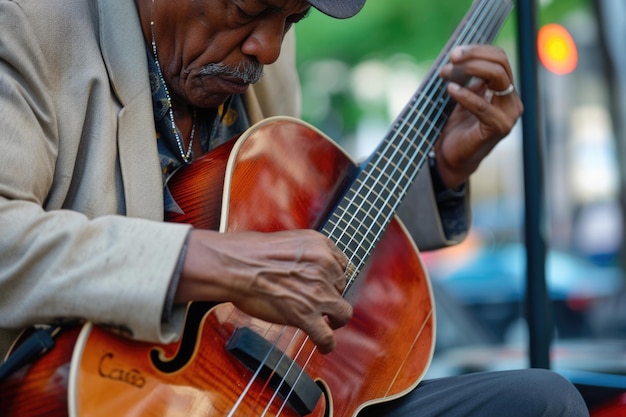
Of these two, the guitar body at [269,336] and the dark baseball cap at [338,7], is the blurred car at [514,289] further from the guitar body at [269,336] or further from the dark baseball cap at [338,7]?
the dark baseball cap at [338,7]

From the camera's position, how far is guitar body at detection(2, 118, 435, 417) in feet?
4.84

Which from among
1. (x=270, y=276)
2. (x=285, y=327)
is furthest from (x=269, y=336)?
(x=270, y=276)

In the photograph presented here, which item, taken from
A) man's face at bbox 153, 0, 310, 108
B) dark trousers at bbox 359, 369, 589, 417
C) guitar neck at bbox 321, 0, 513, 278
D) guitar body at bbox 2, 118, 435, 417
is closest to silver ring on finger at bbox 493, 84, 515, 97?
guitar neck at bbox 321, 0, 513, 278

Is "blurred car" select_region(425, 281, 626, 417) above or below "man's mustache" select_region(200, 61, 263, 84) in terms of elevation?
below

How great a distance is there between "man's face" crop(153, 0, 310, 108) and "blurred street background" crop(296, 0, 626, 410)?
0.88 m

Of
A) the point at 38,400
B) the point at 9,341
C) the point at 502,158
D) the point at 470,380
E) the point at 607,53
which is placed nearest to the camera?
the point at 38,400

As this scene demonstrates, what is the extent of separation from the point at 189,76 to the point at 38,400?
88 centimetres

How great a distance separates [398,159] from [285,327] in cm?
65

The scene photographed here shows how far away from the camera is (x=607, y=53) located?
628 centimetres

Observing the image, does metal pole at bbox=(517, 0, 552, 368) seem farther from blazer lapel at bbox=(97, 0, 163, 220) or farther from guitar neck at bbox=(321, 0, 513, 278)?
blazer lapel at bbox=(97, 0, 163, 220)

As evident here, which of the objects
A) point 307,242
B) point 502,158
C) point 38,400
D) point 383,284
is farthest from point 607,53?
point 502,158

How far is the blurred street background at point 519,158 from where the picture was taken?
590 cm

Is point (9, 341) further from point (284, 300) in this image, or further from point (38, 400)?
point (284, 300)

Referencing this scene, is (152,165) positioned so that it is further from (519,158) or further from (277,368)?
(519,158)
